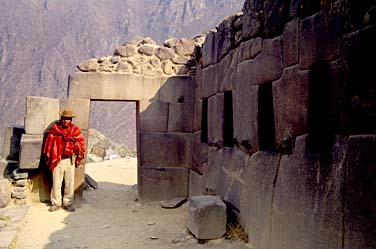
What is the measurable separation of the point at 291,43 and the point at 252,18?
117 cm

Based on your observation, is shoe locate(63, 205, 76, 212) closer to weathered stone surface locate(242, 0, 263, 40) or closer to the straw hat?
the straw hat

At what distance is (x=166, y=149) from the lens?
26.1ft

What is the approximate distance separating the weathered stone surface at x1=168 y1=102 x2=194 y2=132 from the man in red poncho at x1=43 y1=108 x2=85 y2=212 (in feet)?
5.79

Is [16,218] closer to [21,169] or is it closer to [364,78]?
[21,169]

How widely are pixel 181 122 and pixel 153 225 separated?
244cm

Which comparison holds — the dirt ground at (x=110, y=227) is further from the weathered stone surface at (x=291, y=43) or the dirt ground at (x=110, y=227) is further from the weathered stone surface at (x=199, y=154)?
the weathered stone surface at (x=291, y=43)

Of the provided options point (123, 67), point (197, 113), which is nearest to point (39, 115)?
point (123, 67)

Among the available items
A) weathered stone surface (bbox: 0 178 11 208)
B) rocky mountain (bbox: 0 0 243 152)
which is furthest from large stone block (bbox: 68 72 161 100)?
rocky mountain (bbox: 0 0 243 152)

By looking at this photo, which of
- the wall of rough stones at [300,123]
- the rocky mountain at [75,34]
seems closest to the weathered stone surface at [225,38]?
the wall of rough stones at [300,123]

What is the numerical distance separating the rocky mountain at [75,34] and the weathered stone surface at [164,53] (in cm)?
2512

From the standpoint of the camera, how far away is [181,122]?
801 cm

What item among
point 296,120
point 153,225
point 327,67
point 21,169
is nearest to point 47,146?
point 21,169

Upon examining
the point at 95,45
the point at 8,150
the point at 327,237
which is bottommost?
the point at 327,237

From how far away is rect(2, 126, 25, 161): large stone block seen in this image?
25.2 ft
